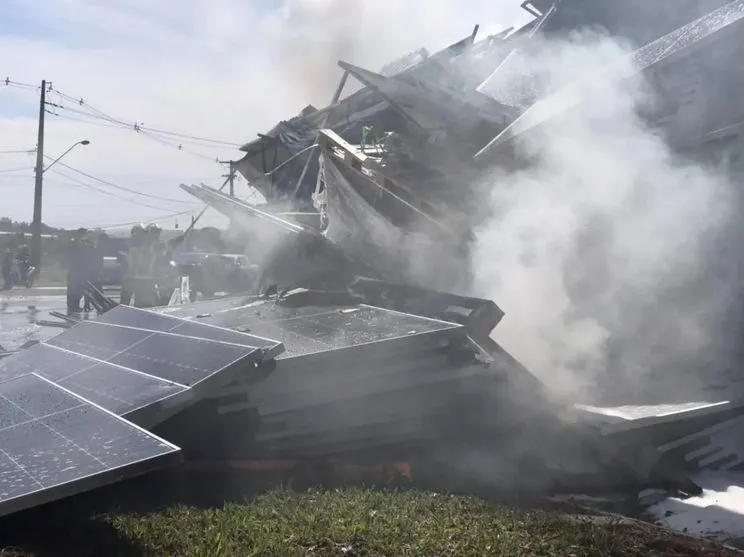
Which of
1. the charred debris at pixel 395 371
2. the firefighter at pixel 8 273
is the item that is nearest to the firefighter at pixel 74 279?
the charred debris at pixel 395 371

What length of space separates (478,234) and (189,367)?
4.26 meters

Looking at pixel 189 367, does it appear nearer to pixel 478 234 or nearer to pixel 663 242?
pixel 478 234

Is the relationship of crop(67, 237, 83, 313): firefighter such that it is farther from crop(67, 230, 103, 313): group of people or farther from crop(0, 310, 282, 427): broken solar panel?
crop(0, 310, 282, 427): broken solar panel

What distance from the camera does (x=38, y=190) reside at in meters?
28.7

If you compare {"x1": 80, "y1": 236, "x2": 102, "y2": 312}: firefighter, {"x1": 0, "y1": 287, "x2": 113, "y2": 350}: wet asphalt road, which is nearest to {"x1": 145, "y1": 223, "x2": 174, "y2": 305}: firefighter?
{"x1": 80, "y1": 236, "x2": 102, "y2": 312}: firefighter

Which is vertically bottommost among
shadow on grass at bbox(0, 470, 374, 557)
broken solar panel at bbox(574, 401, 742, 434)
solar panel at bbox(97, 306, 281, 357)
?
shadow on grass at bbox(0, 470, 374, 557)

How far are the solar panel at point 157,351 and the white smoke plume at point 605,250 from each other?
120 inches

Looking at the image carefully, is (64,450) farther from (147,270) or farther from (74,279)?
(147,270)

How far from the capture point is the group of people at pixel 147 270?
1388 cm

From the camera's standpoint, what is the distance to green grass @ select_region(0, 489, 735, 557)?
3254mm

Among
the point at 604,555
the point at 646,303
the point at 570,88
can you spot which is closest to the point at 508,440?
the point at 604,555

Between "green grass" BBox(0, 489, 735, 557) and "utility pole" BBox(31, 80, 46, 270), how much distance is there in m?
24.9

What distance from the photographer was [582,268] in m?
7.56

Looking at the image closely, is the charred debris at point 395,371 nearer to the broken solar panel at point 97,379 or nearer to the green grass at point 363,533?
the broken solar panel at point 97,379
